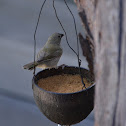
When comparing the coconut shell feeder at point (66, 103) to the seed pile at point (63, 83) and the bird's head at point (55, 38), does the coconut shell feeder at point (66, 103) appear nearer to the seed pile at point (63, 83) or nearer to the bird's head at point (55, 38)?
the seed pile at point (63, 83)

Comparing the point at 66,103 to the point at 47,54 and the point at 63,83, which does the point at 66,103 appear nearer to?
the point at 63,83

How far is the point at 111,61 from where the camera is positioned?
2.18ft

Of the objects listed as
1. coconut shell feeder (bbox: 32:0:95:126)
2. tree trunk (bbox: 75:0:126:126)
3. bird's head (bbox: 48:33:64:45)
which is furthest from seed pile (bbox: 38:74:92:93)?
tree trunk (bbox: 75:0:126:126)

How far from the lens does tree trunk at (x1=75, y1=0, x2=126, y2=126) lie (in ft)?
2.07

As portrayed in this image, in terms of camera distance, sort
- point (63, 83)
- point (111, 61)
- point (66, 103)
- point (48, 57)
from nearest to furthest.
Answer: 1. point (111, 61)
2. point (66, 103)
3. point (63, 83)
4. point (48, 57)

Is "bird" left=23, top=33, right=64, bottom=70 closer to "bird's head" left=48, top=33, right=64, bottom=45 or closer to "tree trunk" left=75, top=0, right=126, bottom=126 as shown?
"bird's head" left=48, top=33, right=64, bottom=45

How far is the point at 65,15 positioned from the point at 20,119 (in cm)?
102

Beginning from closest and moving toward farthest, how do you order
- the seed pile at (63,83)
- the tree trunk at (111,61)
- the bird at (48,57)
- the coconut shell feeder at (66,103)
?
the tree trunk at (111,61), the coconut shell feeder at (66,103), the seed pile at (63,83), the bird at (48,57)

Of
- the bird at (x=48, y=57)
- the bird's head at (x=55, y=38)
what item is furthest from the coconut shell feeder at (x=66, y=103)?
the bird's head at (x=55, y=38)

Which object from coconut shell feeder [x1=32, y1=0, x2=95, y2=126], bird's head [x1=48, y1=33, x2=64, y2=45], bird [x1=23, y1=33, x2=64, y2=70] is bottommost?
coconut shell feeder [x1=32, y1=0, x2=95, y2=126]

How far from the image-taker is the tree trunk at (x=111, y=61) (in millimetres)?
632

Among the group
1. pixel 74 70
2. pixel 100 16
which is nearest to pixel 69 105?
pixel 74 70

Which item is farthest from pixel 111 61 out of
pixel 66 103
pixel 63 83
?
pixel 63 83

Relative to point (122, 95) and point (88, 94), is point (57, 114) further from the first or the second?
point (122, 95)
